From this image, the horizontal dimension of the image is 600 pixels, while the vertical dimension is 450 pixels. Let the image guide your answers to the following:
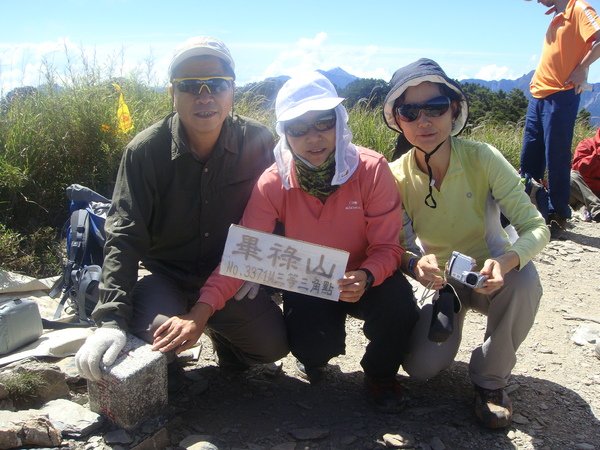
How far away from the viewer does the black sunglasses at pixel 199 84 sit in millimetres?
2855

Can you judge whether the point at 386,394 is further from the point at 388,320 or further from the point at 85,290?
the point at 85,290

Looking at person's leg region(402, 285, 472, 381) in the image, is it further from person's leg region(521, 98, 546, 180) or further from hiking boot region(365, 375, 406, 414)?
person's leg region(521, 98, 546, 180)

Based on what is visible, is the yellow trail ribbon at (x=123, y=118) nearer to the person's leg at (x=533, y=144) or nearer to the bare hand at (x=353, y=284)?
the bare hand at (x=353, y=284)

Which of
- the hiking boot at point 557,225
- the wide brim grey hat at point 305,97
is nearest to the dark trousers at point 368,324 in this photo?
the wide brim grey hat at point 305,97

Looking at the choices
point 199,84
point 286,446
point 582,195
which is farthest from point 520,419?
point 582,195

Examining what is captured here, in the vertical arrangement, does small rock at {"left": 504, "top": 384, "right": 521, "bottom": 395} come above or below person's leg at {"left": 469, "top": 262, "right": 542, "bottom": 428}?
below

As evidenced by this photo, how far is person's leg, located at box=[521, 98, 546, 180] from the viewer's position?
6215 millimetres

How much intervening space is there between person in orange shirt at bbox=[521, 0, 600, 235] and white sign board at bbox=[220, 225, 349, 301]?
13.7 feet

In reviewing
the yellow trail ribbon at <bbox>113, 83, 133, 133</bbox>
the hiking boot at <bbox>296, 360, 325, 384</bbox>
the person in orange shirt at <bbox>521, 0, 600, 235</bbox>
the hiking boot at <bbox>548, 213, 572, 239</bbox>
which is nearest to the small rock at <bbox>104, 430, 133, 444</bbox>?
the hiking boot at <bbox>296, 360, 325, 384</bbox>

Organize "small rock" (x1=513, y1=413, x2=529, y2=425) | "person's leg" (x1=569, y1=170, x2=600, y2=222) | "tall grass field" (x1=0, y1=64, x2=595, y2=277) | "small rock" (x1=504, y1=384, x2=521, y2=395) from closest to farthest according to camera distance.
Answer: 1. "small rock" (x1=513, y1=413, x2=529, y2=425)
2. "small rock" (x1=504, y1=384, x2=521, y2=395)
3. "tall grass field" (x1=0, y1=64, x2=595, y2=277)
4. "person's leg" (x1=569, y1=170, x2=600, y2=222)

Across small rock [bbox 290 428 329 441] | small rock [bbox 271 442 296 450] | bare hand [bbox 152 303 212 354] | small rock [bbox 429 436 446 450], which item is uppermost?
bare hand [bbox 152 303 212 354]

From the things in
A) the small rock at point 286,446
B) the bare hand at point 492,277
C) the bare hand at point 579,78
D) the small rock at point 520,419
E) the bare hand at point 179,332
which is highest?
the bare hand at point 579,78

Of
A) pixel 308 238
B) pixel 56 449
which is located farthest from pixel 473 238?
pixel 56 449

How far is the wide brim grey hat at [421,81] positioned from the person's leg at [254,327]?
123 centimetres
